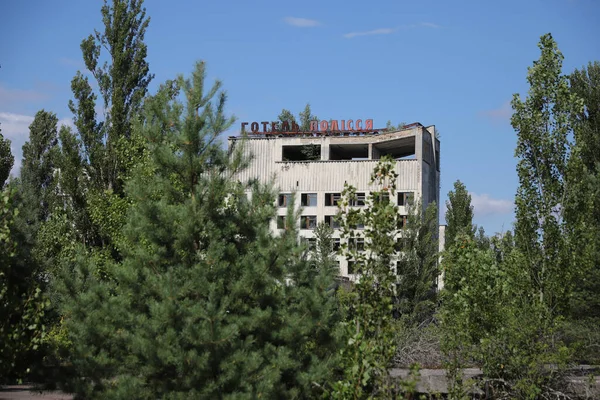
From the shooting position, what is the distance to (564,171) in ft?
58.8

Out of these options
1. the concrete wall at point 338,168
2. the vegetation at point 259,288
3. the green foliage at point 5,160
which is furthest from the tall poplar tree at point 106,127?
the concrete wall at point 338,168

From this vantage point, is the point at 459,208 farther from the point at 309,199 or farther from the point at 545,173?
the point at 545,173

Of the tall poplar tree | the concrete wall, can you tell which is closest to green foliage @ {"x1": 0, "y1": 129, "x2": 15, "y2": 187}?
the tall poplar tree

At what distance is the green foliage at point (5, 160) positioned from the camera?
34.7 m

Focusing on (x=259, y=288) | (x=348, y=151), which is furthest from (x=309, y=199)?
(x=259, y=288)

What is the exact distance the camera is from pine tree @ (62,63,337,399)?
12.3 m

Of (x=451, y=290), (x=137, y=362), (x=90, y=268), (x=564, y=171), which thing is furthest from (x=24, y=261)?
(x=564, y=171)

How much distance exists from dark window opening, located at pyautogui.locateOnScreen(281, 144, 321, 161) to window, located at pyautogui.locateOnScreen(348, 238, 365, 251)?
51.5 meters

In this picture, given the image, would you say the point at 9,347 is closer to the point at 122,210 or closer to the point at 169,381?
the point at 169,381

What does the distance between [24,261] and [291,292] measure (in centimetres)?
501

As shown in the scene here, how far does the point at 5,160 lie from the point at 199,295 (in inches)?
1076

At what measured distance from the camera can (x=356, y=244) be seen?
891cm

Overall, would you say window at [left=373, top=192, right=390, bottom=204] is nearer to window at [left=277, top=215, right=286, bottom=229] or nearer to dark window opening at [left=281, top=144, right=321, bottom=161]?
window at [left=277, top=215, right=286, bottom=229]

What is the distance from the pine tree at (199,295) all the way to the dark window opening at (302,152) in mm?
45835
